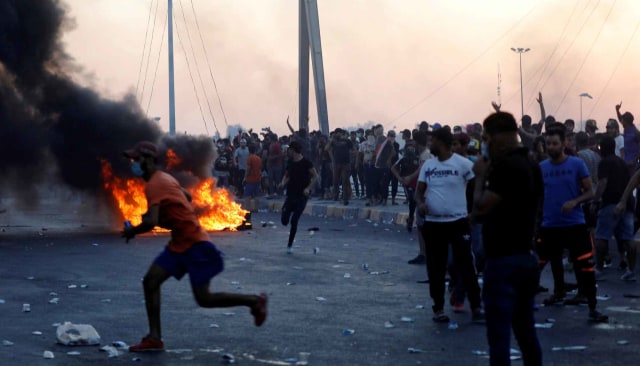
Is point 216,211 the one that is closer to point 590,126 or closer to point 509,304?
point 590,126

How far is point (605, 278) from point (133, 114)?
1423 cm

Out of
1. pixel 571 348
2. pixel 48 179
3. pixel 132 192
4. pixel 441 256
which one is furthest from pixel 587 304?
pixel 48 179

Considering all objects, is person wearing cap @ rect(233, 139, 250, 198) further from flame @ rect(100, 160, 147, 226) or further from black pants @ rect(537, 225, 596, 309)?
black pants @ rect(537, 225, 596, 309)

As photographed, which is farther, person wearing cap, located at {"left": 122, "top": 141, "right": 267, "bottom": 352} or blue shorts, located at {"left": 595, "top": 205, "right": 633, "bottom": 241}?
blue shorts, located at {"left": 595, "top": 205, "right": 633, "bottom": 241}

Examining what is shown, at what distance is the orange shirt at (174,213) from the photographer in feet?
29.3

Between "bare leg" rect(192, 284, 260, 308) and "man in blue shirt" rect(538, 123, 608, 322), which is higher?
"man in blue shirt" rect(538, 123, 608, 322)

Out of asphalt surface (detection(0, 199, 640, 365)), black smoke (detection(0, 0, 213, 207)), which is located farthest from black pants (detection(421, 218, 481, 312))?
black smoke (detection(0, 0, 213, 207))

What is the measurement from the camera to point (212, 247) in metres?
9.02

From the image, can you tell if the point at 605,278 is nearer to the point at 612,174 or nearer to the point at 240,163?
the point at 612,174

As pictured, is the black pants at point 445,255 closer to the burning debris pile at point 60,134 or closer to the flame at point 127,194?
the burning debris pile at point 60,134

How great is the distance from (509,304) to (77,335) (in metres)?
3.97

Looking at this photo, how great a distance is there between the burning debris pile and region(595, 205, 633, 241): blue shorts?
1112 cm

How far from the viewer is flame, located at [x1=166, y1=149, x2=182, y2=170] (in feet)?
82.0

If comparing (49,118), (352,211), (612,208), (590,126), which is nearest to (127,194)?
(49,118)
